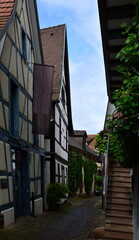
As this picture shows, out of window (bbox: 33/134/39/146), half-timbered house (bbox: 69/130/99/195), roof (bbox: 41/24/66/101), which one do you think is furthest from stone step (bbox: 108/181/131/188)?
half-timbered house (bbox: 69/130/99/195)

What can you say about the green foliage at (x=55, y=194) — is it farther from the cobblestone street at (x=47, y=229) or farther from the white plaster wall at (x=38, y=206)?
the cobblestone street at (x=47, y=229)

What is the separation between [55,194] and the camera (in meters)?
15.4

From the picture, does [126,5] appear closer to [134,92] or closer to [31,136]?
[134,92]

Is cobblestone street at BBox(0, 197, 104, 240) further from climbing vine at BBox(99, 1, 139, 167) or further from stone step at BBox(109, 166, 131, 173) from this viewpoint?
climbing vine at BBox(99, 1, 139, 167)

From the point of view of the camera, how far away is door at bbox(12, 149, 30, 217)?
11.3 meters

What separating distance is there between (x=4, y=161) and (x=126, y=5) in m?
5.66

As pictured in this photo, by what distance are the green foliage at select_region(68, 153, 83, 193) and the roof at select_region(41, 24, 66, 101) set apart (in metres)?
8.93

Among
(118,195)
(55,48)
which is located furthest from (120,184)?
(55,48)

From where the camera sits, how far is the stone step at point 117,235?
24.8 ft

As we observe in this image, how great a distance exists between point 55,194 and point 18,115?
5650mm

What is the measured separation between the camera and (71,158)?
2692cm

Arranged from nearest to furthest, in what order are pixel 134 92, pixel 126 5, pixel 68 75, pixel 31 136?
pixel 134 92, pixel 126 5, pixel 31 136, pixel 68 75

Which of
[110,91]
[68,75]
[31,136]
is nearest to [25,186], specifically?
[31,136]

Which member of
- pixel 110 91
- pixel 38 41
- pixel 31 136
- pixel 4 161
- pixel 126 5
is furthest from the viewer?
pixel 38 41
